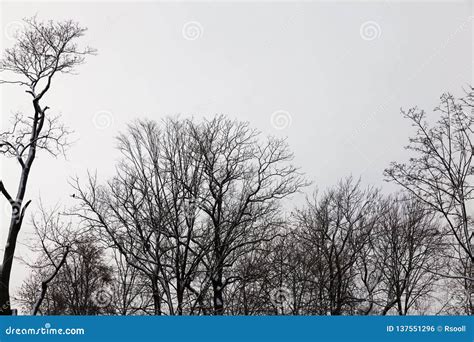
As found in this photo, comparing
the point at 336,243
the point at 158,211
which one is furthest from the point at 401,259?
the point at 158,211

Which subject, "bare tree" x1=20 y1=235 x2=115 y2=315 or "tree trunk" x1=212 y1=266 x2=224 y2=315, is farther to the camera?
"bare tree" x1=20 y1=235 x2=115 y2=315

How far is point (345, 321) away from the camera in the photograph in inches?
388

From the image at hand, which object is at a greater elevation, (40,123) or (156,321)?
(40,123)

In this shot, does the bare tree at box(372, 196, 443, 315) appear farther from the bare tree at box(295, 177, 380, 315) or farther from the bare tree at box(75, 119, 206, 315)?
the bare tree at box(75, 119, 206, 315)

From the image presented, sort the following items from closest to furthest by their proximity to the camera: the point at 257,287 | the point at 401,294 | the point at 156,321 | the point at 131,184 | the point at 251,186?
1. the point at 156,321
2. the point at 131,184
3. the point at 251,186
4. the point at 257,287
5. the point at 401,294

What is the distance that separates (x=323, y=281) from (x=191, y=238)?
34.3 ft

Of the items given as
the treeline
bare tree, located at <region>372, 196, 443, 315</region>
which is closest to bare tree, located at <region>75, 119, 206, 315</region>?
the treeline

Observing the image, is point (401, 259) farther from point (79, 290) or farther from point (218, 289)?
point (79, 290)

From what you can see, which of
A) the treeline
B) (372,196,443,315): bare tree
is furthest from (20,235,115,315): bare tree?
(372,196,443,315): bare tree

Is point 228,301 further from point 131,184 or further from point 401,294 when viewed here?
point 401,294

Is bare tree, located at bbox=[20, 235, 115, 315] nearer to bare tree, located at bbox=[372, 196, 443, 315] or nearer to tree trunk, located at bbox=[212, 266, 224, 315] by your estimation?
tree trunk, located at bbox=[212, 266, 224, 315]

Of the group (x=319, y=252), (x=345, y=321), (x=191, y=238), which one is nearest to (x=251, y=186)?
(x=191, y=238)

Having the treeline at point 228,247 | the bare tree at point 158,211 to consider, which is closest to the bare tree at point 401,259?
the treeline at point 228,247

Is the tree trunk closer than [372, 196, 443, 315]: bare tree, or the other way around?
the tree trunk
